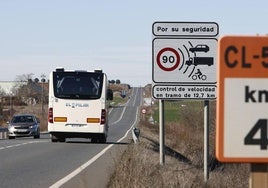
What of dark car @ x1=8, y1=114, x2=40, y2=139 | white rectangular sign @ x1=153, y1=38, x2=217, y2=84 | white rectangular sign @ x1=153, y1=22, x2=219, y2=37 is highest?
white rectangular sign @ x1=153, y1=22, x2=219, y2=37

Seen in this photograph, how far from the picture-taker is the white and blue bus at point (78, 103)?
30.8 metres

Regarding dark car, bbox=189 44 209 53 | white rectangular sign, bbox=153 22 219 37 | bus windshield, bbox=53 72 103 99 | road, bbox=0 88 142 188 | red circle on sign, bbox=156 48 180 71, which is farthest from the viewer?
bus windshield, bbox=53 72 103 99

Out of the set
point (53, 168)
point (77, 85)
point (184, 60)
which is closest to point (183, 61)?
point (184, 60)

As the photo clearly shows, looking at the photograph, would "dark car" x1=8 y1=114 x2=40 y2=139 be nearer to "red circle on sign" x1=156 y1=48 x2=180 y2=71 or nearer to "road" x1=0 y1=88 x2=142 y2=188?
"road" x1=0 y1=88 x2=142 y2=188

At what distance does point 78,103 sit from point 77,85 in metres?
0.80

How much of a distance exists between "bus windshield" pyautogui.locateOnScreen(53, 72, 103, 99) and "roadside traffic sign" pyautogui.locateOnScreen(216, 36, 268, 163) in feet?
88.9

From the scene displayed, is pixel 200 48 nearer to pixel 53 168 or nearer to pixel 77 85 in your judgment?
pixel 53 168

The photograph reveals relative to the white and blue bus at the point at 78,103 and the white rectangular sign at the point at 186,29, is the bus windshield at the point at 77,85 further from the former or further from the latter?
the white rectangular sign at the point at 186,29

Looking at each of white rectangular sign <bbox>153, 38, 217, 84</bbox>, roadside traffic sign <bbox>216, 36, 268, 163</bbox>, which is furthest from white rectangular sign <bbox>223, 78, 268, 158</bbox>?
white rectangular sign <bbox>153, 38, 217, 84</bbox>

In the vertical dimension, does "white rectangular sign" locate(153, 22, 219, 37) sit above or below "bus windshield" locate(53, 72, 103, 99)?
above

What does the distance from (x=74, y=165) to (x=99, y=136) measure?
1230cm

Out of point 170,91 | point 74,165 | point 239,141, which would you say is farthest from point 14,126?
point 239,141

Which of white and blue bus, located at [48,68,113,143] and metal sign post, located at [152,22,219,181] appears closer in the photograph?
metal sign post, located at [152,22,219,181]

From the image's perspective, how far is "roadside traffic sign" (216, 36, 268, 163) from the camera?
3.58 metres
